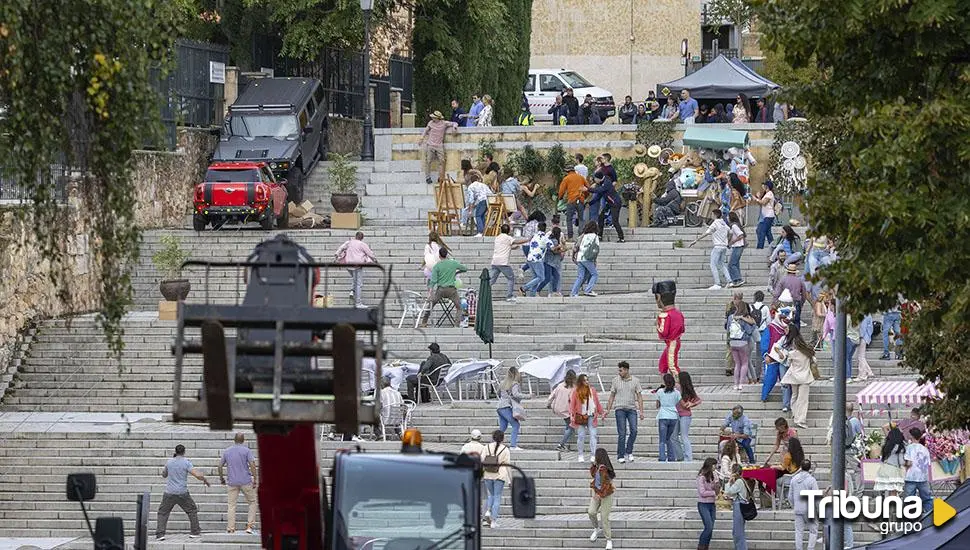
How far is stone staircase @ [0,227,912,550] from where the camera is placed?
25.0 metres

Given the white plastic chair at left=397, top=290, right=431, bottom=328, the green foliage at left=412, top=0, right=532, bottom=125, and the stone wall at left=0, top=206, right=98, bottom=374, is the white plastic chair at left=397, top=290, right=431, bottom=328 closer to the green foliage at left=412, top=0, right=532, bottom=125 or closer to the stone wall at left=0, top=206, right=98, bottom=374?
the stone wall at left=0, top=206, right=98, bottom=374

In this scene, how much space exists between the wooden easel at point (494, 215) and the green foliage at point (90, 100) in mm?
19800

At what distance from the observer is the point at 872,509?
832 inches

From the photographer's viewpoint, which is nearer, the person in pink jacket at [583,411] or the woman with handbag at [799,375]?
the person in pink jacket at [583,411]

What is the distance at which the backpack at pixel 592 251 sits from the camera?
32531 mm

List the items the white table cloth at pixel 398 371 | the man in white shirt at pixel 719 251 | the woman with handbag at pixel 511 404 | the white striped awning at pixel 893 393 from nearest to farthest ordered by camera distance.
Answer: the white striped awning at pixel 893 393
the woman with handbag at pixel 511 404
the white table cloth at pixel 398 371
the man in white shirt at pixel 719 251

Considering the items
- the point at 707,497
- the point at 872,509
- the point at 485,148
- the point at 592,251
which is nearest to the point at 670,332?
the point at 592,251

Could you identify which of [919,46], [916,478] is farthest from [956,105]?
[916,478]

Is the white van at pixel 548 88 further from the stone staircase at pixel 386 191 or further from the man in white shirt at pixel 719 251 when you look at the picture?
the man in white shirt at pixel 719 251

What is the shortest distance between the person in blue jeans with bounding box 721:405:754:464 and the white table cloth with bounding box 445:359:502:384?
4.65m

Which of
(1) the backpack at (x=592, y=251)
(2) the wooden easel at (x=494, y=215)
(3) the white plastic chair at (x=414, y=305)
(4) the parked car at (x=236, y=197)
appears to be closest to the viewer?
(3) the white plastic chair at (x=414, y=305)

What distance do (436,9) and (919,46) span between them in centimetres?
3065

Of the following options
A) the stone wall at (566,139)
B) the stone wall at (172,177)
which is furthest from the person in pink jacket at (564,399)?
the stone wall at (566,139)

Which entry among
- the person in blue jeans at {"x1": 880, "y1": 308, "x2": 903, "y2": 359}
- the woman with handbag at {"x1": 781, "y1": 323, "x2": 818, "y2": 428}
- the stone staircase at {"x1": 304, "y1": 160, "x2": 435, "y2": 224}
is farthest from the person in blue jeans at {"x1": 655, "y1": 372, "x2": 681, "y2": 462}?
the stone staircase at {"x1": 304, "y1": 160, "x2": 435, "y2": 224}
